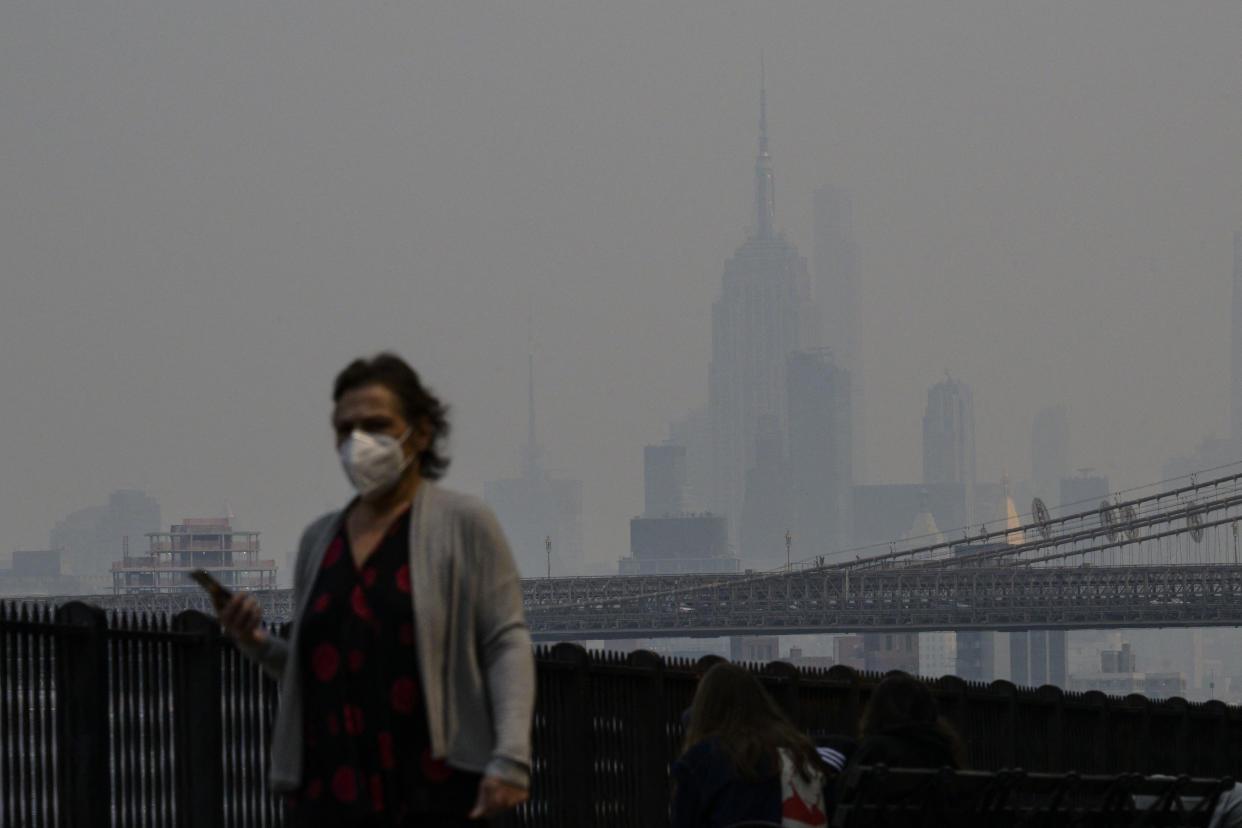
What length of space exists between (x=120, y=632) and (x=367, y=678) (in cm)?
235

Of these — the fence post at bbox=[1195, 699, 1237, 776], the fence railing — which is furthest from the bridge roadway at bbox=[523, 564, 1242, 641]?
the fence railing

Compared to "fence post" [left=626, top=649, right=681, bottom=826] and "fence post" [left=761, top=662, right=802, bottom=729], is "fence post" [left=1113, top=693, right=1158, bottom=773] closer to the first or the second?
"fence post" [left=761, top=662, right=802, bottom=729]

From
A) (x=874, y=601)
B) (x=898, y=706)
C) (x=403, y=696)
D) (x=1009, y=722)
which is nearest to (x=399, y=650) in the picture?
(x=403, y=696)

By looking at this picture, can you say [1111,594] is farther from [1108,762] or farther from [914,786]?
[914,786]

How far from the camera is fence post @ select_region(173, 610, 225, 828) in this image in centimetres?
732

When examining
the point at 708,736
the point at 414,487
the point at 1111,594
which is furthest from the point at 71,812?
the point at 1111,594

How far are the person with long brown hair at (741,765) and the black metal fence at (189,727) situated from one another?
144 centimetres

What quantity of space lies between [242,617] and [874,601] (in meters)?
119

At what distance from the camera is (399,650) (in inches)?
191

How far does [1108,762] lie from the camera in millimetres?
17188

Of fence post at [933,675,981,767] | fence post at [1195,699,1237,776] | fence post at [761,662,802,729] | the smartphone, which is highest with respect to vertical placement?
the smartphone

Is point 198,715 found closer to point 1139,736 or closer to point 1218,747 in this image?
point 1139,736

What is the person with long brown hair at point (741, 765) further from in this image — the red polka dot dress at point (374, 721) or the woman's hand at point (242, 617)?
the woman's hand at point (242, 617)

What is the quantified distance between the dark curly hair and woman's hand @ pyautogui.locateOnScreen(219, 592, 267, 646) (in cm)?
45
